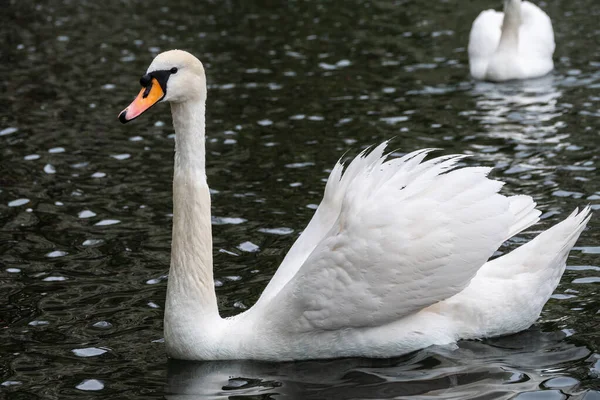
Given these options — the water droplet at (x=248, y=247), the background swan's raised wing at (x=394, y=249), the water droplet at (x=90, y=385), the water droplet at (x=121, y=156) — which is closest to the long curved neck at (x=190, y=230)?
the background swan's raised wing at (x=394, y=249)

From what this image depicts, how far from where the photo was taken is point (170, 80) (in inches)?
249

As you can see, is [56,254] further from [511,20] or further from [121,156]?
[511,20]

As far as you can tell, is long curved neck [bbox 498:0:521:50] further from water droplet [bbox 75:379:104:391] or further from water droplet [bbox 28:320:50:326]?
water droplet [bbox 75:379:104:391]

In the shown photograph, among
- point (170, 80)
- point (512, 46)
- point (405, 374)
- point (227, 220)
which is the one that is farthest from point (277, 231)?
point (512, 46)

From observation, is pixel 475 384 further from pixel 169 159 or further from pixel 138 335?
pixel 169 159

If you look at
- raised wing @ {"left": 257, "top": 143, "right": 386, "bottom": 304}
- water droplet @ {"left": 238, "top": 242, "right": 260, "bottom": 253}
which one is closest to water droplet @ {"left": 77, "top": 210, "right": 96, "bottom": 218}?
water droplet @ {"left": 238, "top": 242, "right": 260, "bottom": 253}

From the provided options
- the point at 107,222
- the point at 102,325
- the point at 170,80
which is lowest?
the point at 102,325

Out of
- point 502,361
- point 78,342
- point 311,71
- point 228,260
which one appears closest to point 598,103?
point 311,71

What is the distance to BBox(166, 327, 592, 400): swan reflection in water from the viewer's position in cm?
592

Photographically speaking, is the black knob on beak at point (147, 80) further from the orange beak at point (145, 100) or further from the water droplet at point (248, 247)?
the water droplet at point (248, 247)

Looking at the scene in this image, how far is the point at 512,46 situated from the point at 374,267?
960cm

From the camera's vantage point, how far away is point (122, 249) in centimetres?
864

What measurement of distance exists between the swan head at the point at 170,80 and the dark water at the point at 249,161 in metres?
1.65

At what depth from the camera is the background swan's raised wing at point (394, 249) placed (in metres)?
6.12
